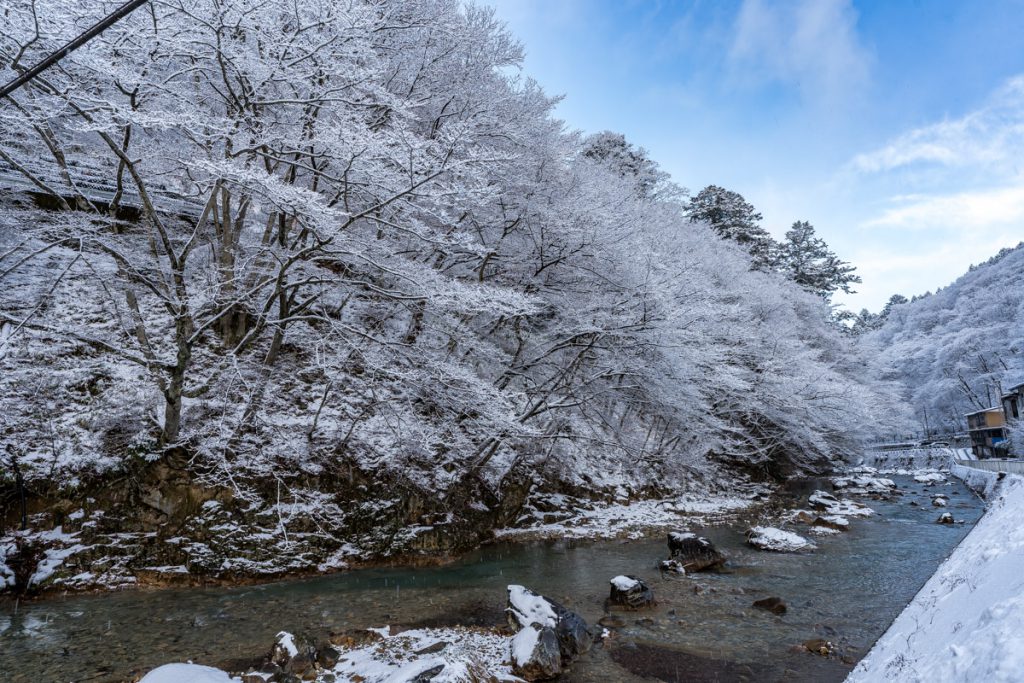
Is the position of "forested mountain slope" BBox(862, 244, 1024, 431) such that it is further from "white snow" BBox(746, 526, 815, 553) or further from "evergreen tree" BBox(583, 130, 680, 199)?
"white snow" BBox(746, 526, 815, 553)

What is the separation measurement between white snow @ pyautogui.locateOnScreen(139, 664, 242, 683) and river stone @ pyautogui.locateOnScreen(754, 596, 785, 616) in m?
6.36

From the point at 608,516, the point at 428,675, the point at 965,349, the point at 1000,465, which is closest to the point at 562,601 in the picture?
the point at 428,675

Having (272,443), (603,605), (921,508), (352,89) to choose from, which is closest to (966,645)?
(603,605)

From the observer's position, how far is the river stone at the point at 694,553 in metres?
8.87

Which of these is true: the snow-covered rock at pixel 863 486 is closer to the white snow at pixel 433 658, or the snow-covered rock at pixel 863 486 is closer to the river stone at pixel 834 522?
the river stone at pixel 834 522

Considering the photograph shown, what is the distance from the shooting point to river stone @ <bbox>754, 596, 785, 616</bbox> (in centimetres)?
669

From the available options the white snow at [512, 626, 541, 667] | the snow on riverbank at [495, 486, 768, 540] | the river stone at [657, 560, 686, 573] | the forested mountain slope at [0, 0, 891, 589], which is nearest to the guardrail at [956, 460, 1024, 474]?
the snow on riverbank at [495, 486, 768, 540]

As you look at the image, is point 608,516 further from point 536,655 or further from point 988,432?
point 988,432

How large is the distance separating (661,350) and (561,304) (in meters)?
2.58

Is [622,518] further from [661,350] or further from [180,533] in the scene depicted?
[180,533]

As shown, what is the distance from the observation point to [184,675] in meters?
3.81

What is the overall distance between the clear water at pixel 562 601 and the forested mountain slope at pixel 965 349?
31.1 m

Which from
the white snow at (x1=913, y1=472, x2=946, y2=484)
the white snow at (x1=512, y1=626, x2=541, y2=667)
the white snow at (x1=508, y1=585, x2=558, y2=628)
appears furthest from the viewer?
the white snow at (x1=913, y1=472, x2=946, y2=484)

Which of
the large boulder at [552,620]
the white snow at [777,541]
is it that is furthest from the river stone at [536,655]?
the white snow at [777,541]
